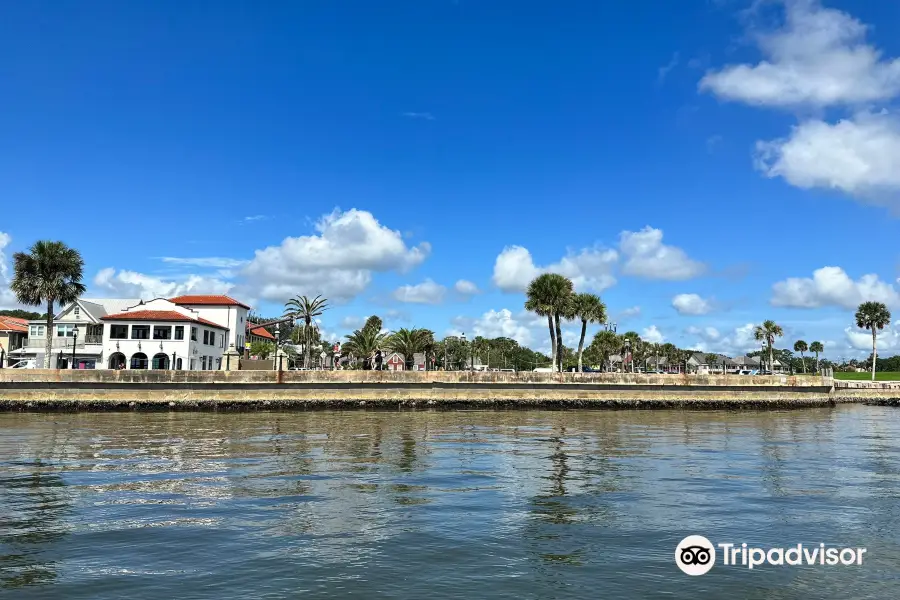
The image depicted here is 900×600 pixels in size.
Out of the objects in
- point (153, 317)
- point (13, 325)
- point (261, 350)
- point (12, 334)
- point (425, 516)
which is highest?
point (153, 317)

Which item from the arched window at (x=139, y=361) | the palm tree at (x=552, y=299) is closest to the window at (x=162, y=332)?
the arched window at (x=139, y=361)

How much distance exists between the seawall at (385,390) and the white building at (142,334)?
18.0 meters

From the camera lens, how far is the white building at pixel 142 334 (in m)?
66.9

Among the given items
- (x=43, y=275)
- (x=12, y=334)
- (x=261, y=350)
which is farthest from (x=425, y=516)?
(x=261, y=350)

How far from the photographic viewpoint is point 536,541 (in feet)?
37.9

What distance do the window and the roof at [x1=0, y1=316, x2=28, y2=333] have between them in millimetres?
27418

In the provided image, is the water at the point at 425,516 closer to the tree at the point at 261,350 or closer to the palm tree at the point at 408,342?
the palm tree at the point at 408,342

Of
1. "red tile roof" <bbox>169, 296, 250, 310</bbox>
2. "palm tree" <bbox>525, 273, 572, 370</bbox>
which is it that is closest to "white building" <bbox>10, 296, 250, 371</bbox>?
"red tile roof" <bbox>169, 296, 250, 310</bbox>

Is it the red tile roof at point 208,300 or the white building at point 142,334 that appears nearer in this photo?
the white building at point 142,334

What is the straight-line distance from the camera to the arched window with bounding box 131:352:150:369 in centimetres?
6756

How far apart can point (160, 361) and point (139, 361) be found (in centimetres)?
252

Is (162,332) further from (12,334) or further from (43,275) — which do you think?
(12,334)

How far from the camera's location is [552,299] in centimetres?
7294

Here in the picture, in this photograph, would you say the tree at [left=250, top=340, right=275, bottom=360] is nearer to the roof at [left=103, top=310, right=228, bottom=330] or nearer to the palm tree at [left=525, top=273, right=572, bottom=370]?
the roof at [left=103, top=310, right=228, bottom=330]
